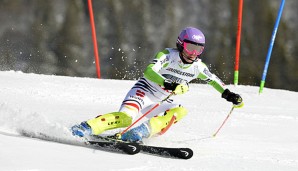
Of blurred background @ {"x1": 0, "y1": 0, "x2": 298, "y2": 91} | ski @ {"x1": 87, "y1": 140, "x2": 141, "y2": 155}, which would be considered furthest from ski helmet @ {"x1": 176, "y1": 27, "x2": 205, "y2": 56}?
blurred background @ {"x1": 0, "y1": 0, "x2": 298, "y2": 91}

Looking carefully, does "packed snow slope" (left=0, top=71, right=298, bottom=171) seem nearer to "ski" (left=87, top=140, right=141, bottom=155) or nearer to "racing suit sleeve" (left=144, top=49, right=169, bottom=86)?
"ski" (left=87, top=140, right=141, bottom=155)

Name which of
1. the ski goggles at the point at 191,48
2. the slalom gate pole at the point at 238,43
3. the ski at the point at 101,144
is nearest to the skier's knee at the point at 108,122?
the ski at the point at 101,144

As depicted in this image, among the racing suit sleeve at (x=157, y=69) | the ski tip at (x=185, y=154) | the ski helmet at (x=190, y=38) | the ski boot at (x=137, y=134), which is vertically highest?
the ski helmet at (x=190, y=38)

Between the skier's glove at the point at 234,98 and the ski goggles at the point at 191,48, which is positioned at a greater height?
the ski goggles at the point at 191,48

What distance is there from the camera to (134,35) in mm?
10828

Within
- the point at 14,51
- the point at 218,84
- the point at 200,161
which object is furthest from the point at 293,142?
the point at 14,51

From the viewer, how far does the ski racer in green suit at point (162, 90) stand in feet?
17.3

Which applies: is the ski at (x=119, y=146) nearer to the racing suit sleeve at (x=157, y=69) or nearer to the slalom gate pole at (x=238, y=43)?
the racing suit sleeve at (x=157, y=69)

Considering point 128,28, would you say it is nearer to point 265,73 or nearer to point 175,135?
point 265,73

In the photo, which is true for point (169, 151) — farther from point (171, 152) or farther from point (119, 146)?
point (119, 146)

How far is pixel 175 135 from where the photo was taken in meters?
6.22

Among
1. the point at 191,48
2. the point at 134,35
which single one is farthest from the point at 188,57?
the point at 134,35

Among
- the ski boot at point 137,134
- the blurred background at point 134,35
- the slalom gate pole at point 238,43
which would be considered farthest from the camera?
the blurred background at point 134,35

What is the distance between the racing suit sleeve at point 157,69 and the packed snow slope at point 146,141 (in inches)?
25.7
